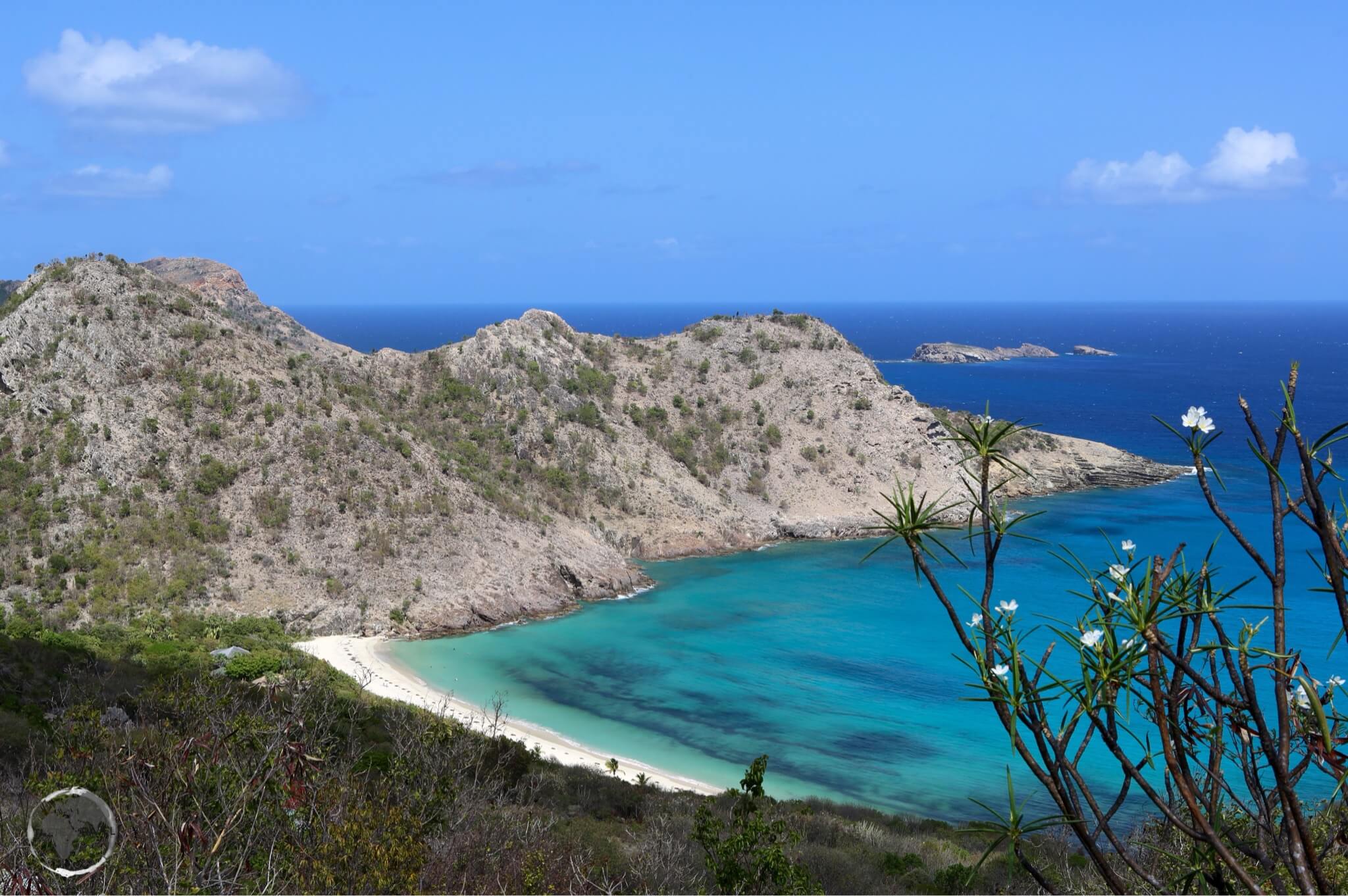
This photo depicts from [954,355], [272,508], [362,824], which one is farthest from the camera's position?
[954,355]

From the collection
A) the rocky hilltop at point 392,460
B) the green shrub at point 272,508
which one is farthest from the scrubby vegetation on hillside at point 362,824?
the green shrub at point 272,508

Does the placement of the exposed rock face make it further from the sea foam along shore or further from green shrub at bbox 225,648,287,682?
green shrub at bbox 225,648,287,682

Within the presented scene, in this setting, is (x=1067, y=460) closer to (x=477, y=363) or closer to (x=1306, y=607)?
(x=1306, y=607)

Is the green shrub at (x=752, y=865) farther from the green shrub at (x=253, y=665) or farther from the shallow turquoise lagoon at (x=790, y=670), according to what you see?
the green shrub at (x=253, y=665)

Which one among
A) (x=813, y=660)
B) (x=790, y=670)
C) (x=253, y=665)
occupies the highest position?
(x=253, y=665)

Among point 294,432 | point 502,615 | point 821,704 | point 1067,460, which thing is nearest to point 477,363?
point 294,432

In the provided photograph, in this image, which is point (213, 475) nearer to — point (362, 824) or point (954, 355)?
point (362, 824)

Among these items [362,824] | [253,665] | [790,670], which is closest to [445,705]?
[253,665]
